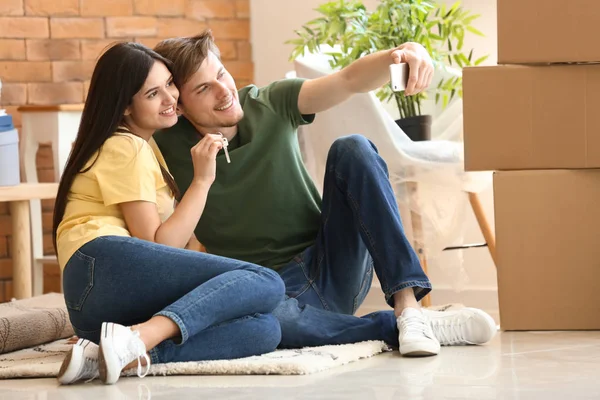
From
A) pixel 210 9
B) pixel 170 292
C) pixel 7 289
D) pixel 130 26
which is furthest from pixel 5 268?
pixel 170 292

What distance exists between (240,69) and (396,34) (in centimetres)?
94

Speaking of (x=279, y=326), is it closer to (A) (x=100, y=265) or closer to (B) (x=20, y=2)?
(A) (x=100, y=265)

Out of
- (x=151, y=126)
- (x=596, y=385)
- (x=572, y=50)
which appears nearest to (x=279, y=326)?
(x=151, y=126)

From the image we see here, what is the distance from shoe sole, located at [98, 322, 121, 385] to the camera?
1.52 m

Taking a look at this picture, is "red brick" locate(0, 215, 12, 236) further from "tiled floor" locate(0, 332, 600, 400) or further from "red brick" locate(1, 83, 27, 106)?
"tiled floor" locate(0, 332, 600, 400)

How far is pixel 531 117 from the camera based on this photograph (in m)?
2.00

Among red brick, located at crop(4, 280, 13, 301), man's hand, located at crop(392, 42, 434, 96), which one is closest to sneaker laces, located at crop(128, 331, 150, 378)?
man's hand, located at crop(392, 42, 434, 96)

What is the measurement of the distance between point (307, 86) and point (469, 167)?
1.27ft

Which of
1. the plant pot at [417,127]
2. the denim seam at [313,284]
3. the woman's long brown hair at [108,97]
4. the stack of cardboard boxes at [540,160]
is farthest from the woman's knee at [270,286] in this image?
the plant pot at [417,127]

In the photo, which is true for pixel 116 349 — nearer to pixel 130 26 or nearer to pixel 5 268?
pixel 5 268

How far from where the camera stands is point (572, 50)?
1.96 m

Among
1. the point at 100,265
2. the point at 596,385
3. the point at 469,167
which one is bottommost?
the point at 596,385

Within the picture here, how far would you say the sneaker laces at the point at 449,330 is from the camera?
1824 millimetres

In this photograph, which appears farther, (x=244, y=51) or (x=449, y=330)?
(x=244, y=51)
